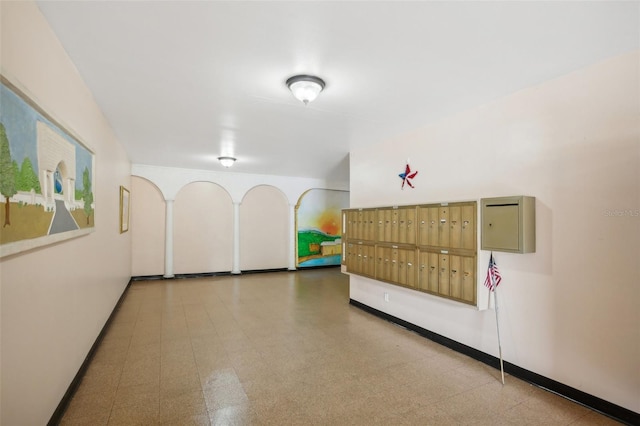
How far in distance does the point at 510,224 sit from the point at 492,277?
0.56 meters

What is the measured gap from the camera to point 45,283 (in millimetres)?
2115

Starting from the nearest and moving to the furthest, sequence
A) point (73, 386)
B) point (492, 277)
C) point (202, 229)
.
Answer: point (73, 386) < point (492, 277) < point (202, 229)

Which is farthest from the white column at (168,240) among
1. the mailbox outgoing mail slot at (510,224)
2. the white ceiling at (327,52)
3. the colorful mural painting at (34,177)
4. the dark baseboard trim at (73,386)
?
the mailbox outgoing mail slot at (510,224)

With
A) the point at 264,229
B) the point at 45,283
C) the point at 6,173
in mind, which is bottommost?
the point at 45,283

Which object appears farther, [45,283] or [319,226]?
[319,226]

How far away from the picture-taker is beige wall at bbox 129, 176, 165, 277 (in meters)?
7.88

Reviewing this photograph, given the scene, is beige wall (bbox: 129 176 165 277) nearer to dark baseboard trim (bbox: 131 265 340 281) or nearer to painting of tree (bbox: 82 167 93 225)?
Answer: dark baseboard trim (bbox: 131 265 340 281)

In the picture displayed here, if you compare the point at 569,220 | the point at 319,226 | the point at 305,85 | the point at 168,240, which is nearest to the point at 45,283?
the point at 305,85

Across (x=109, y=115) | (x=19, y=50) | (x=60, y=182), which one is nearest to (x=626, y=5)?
(x=19, y=50)

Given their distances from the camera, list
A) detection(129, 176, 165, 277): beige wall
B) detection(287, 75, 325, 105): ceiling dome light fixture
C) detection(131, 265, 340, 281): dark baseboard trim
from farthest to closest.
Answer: detection(131, 265, 340, 281): dark baseboard trim < detection(129, 176, 165, 277): beige wall < detection(287, 75, 325, 105): ceiling dome light fixture

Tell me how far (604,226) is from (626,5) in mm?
1557

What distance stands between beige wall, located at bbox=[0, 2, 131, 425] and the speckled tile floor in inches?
19.0

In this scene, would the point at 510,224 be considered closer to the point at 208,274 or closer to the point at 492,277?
A: the point at 492,277

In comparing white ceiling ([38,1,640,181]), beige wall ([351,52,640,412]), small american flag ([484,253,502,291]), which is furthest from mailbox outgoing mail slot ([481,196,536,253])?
white ceiling ([38,1,640,181])
